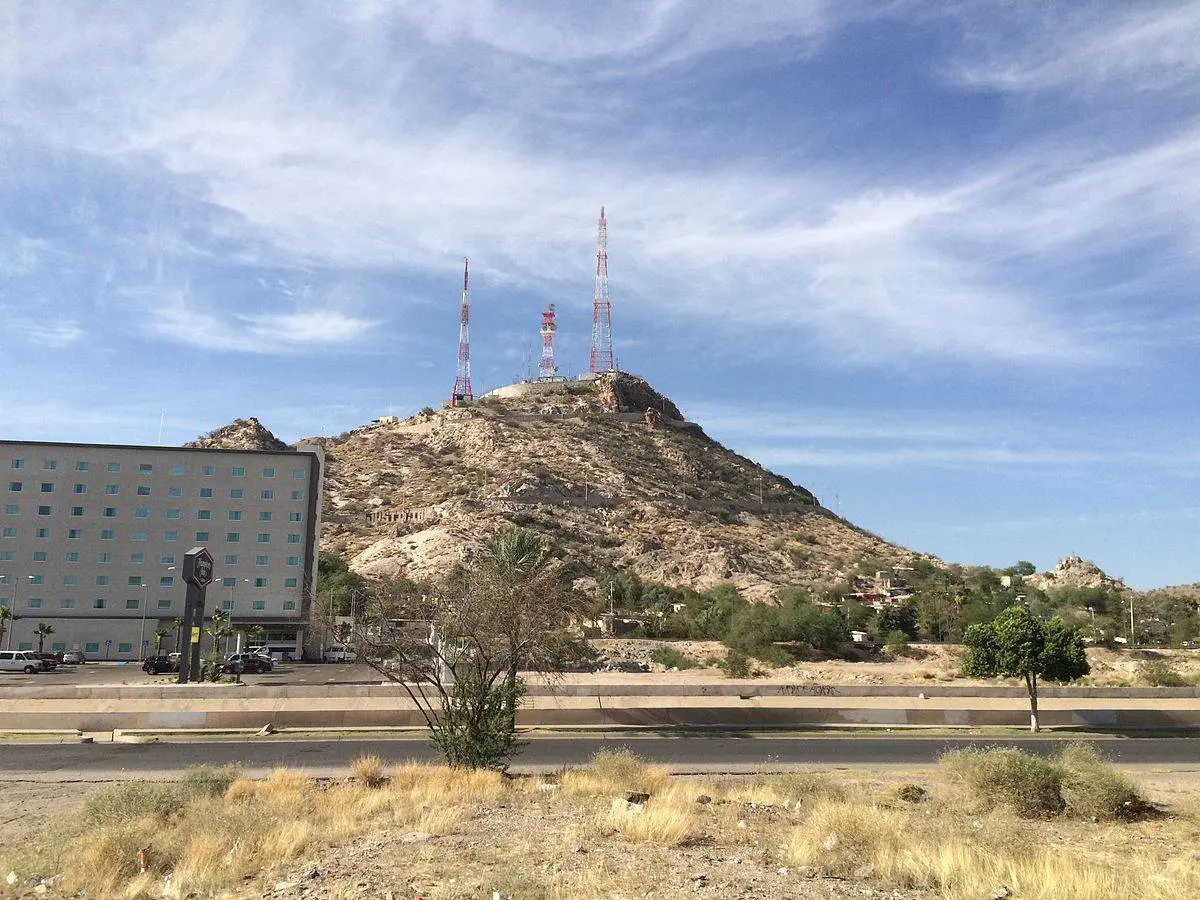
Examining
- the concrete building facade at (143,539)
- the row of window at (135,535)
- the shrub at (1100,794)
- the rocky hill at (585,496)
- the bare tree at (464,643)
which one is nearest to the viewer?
the shrub at (1100,794)

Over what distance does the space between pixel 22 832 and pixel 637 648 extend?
61.0 metres

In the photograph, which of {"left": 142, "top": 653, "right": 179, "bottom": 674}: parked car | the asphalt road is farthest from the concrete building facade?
the asphalt road

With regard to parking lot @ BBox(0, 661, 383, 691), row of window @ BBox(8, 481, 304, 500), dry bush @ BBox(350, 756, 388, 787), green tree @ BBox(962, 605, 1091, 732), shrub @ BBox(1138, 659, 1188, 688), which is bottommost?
parking lot @ BBox(0, 661, 383, 691)

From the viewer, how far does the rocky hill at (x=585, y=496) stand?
4488 inches

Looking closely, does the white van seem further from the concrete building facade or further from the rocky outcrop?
the rocky outcrop

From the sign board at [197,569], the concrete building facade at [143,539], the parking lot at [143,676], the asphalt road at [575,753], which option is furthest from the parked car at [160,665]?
the asphalt road at [575,753]

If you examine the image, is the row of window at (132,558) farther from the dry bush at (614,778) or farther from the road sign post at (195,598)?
the dry bush at (614,778)

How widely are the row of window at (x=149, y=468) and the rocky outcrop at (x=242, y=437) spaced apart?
247 ft

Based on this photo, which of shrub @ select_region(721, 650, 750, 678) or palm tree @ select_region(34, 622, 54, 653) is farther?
palm tree @ select_region(34, 622, 54, 653)

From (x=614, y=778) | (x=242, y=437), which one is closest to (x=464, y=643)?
(x=614, y=778)

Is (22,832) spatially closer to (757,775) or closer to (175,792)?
(175,792)

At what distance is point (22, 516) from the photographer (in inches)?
2886

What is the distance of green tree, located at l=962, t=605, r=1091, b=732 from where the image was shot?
3297cm

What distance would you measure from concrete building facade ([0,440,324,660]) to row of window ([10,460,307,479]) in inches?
4.5
